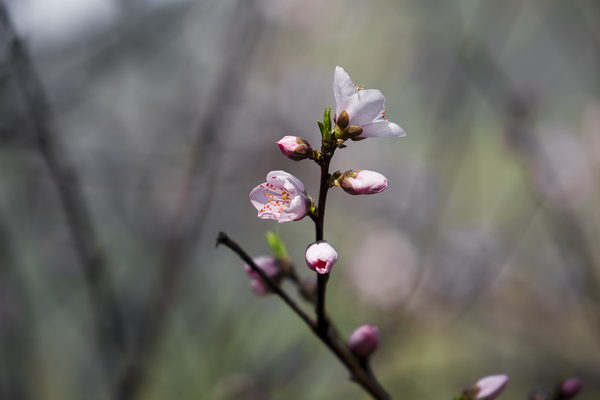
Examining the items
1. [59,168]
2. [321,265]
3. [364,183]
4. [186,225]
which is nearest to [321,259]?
[321,265]

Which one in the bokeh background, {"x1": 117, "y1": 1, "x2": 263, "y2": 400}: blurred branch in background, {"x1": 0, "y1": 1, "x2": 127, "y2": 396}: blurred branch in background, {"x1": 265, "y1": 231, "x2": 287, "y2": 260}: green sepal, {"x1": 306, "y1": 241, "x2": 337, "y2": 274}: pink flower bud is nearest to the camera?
{"x1": 306, "y1": 241, "x2": 337, "y2": 274}: pink flower bud

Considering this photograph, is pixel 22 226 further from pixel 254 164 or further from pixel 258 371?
pixel 258 371

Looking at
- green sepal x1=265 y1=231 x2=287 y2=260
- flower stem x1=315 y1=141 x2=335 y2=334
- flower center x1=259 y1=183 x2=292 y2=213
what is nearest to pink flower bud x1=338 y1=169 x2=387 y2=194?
flower stem x1=315 y1=141 x2=335 y2=334

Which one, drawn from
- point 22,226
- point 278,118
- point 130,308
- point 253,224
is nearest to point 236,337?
point 130,308

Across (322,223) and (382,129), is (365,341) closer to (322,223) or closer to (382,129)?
(322,223)

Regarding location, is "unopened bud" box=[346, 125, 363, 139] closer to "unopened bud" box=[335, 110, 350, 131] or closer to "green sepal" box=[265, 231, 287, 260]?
"unopened bud" box=[335, 110, 350, 131]

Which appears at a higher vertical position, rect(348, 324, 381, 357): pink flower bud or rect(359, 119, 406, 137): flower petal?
rect(359, 119, 406, 137): flower petal
